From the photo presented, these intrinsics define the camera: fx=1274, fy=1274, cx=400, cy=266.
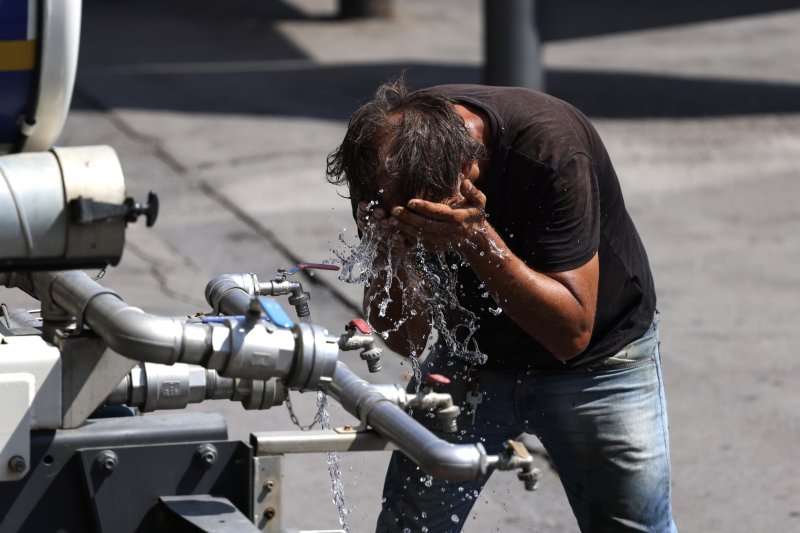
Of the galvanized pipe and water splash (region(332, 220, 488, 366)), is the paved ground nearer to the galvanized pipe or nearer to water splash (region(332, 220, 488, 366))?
water splash (region(332, 220, 488, 366))

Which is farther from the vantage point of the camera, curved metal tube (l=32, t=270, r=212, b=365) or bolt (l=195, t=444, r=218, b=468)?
bolt (l=195, t=444, r=218, b=468)

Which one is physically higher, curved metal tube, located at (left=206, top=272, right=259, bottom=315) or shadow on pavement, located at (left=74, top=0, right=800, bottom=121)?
curved metal tube, located at (left=206, top=272, right=259, bottom=315)

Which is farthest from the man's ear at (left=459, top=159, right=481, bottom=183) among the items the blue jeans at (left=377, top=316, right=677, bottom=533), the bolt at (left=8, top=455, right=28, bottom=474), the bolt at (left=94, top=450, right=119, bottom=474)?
the bolt at (left=8, top=455, right=28, bottom=474)

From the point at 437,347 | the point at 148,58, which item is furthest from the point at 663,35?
the point at 437,347

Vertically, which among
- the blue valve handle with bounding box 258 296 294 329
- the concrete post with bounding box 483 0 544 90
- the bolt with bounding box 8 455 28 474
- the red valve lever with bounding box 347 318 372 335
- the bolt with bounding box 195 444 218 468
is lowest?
the concrete post with bounding box 483 0 544 90

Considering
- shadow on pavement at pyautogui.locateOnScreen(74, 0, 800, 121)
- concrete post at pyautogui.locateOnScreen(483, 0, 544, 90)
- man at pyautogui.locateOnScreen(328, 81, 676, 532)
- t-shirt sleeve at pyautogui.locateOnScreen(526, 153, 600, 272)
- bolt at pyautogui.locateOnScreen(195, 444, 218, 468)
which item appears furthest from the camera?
shadow on pavement at pyautogui.locateOnScreen(74, 0, 800, 121)

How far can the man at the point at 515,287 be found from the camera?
243 centimetres

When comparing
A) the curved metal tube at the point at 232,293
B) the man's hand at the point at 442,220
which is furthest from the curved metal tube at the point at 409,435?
the man's hand at the point at 442,220

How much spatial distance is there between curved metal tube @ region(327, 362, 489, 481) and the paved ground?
2057 mm

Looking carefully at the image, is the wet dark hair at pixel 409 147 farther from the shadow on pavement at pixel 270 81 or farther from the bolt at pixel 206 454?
the shadow on pavement at pixel 270 81

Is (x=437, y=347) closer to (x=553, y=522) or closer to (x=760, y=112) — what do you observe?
(x=553, y=522)

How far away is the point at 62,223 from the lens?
175cm

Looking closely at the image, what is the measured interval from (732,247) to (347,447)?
203 inches

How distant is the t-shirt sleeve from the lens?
2.55 metres
